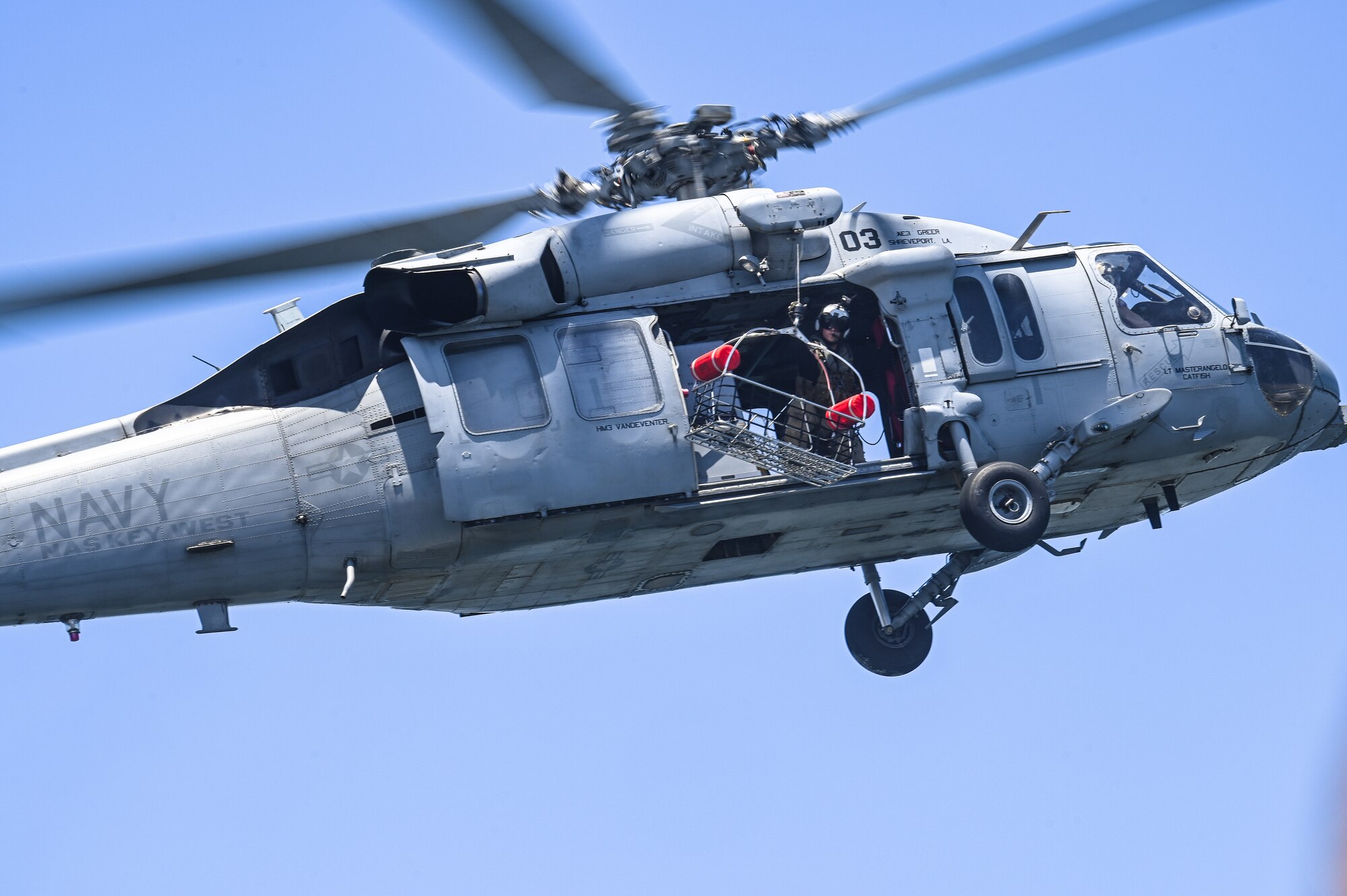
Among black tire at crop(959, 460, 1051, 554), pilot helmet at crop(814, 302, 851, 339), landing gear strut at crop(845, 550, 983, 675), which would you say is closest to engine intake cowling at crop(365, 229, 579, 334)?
pilot helmet at crop(814, 302, 851, 339)

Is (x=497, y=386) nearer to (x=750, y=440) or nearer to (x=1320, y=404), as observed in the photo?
(x=750, y=440)

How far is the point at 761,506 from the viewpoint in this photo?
50.5 ft

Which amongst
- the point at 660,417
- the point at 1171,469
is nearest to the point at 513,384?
the point at 660,417

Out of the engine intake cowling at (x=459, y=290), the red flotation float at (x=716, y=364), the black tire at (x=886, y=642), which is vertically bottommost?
the black tire at (x=886, y=642)

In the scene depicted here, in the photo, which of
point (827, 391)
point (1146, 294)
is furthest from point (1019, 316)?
point (827, 391)

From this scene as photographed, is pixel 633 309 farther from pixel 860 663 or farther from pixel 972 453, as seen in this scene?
pixel 860 663

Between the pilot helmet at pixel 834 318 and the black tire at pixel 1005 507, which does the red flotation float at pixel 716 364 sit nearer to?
the pilot helmet at pixel 834 318

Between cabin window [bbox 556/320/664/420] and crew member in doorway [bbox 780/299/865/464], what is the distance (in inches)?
50.6

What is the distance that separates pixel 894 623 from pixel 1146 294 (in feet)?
13.6

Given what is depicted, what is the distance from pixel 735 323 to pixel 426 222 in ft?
10.6

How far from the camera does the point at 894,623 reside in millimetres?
18078

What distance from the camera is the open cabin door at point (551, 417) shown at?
1458cm

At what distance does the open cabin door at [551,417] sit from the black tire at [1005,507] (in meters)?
2.46

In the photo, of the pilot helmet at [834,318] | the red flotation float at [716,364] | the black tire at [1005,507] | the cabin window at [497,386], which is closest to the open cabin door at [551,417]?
the cabin window at [497,386]
